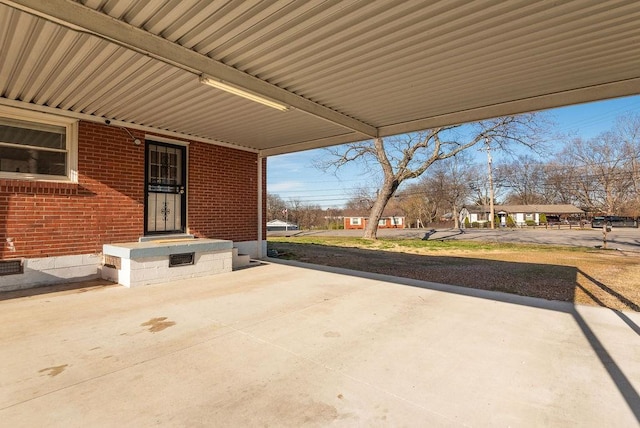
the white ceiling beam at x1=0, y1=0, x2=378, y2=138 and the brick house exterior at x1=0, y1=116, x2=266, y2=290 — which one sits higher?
the white ceiling beam at x1=0, y1=0, x2=378, y2=138

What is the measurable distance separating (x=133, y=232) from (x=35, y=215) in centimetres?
163

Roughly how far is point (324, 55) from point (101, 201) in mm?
5281

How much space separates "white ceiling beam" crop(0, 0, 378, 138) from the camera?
2828mm

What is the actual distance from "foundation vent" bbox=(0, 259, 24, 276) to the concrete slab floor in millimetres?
974

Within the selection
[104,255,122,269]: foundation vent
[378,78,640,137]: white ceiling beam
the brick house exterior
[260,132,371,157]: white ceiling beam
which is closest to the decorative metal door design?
the brick house exterior

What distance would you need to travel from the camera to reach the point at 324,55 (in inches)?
152

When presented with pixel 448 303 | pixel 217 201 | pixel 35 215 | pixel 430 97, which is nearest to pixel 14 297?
pixel 35 215

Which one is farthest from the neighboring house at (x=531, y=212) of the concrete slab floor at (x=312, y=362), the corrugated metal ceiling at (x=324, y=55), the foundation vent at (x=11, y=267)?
the foundation vent at (x=11, y=267)

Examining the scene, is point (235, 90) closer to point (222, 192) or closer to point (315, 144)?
point (315, 144)

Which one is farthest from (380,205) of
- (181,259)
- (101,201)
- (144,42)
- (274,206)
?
(274,206)

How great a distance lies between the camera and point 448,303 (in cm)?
462

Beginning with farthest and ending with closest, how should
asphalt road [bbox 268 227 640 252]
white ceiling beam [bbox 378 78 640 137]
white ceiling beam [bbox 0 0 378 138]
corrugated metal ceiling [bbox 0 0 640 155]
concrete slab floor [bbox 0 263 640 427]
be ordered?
asphalt road [bbox 268 227 640 252]
white ceiling beam [bbox 378 78 640 137]
corrugated metal ceiling [bbox 0 0 640 155]
white ceiling beam [bbox 0 0 378 138]
concrete slab floor [bbox 0 263 640 427]

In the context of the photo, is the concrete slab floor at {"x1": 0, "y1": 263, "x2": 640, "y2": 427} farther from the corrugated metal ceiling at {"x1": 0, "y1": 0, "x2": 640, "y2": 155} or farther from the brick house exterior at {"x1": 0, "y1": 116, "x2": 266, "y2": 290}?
the corrugated metal ceiling at {"x1": 0, "y1": 0, "x2": 640, "y2": 155}

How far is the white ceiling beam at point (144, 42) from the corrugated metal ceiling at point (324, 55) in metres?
0.01
